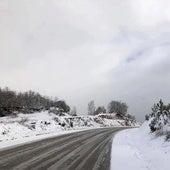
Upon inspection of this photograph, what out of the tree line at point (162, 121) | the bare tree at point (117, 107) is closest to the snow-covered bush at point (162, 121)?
the tree line at point (162, 121)

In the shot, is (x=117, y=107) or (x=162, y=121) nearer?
(x=162, y=121)

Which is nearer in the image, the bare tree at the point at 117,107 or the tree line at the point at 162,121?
the tree line at the point at 162,121

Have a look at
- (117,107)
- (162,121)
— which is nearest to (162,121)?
(162,121)

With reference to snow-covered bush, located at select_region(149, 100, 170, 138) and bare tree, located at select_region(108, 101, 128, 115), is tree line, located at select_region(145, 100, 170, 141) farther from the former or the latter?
bare tree, located at select_region(108, 101, 128, 115)

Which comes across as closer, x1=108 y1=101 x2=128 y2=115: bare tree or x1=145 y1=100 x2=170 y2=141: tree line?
x1=145 y1=100 x2=170 y2=141: tree line

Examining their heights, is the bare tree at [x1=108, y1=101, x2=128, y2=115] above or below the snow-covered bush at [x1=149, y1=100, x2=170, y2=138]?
above

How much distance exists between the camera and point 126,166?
1209 cm

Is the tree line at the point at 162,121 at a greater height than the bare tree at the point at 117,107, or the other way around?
the bare tree at the point at 117,107

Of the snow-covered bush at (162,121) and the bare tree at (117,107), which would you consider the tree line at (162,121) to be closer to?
the snow-covered bush at (162,121)

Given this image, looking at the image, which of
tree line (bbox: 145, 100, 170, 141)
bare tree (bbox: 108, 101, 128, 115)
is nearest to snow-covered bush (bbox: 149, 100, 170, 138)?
tree line (bbox: 145, 100, 170, 141)

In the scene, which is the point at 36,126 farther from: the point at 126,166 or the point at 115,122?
the point at 115,122

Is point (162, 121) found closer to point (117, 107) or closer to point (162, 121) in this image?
point (162, 121)

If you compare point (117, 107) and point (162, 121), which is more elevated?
point (117, 107)

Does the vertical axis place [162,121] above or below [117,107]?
below
